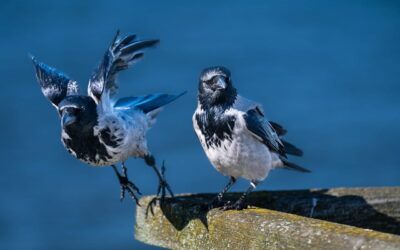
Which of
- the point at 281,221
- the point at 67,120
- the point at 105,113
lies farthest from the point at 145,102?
the point at 281,221

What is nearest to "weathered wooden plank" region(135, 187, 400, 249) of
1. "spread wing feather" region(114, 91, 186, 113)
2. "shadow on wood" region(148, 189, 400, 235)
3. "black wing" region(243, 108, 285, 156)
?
"shadow on wood" region(148, 189, 400, 235)

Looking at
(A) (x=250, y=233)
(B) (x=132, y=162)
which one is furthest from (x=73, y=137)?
(B) (x=132, y=162)

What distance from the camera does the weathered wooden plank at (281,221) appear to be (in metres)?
2.94

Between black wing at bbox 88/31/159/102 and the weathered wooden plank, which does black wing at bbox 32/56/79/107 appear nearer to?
black wing at bbox 88/31/159/102

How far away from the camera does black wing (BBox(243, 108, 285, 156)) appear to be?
3891mm

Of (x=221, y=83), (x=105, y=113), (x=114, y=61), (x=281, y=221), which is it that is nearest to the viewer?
(x=281, y=221)

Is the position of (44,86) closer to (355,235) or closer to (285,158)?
(285,158)

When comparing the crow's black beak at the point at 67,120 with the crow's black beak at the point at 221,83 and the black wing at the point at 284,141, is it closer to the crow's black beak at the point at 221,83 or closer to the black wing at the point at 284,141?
the crow's black beak at the point at 221,83

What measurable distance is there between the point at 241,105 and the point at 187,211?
0.67 meters

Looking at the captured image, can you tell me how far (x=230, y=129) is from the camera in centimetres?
386

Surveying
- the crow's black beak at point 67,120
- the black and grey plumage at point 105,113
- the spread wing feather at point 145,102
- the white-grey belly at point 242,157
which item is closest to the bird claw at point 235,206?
the white-grey belly at point 242,157

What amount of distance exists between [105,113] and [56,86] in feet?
1.38

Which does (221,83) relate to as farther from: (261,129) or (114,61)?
(114,61)

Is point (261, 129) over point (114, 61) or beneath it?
beneath
